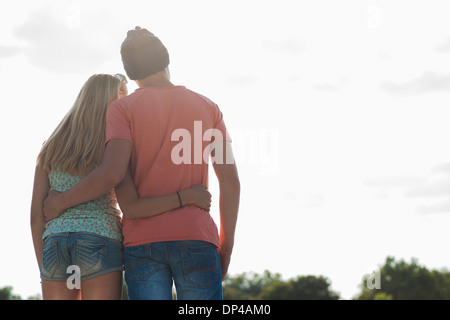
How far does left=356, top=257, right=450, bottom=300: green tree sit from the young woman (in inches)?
3229

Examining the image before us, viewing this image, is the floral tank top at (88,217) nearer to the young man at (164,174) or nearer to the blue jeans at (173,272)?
the young man at (164,174)

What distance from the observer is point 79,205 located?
4.18m

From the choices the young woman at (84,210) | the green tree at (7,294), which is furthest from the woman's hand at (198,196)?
the green tree at (7,294)

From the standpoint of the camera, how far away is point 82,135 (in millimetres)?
4312

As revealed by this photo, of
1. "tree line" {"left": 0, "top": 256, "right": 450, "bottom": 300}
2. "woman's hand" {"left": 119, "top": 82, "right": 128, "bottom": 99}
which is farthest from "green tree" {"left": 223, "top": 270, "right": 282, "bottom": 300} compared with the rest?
"woman's hand" {"left": 119, "top": 82, "right": 128, "bottom": 99}

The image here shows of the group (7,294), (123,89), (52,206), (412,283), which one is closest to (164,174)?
(52,206)

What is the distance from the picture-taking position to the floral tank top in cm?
409

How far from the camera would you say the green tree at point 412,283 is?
8475 cm
